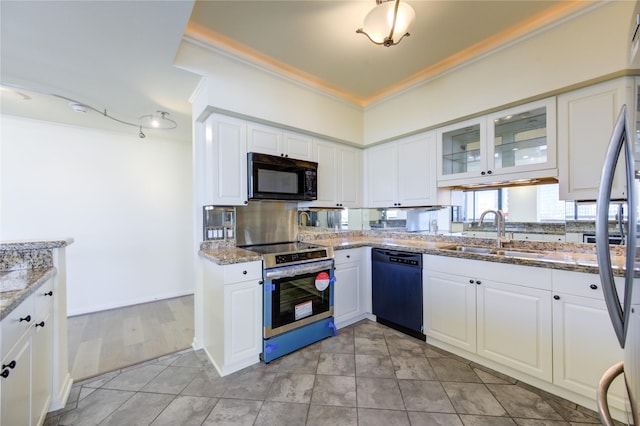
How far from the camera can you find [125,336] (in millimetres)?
2699

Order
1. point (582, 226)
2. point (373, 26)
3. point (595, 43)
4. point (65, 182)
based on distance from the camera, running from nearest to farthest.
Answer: point (373, 26), point (595, 43), point (582, 226), point (65, 182)

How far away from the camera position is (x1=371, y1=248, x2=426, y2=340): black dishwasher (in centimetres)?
248

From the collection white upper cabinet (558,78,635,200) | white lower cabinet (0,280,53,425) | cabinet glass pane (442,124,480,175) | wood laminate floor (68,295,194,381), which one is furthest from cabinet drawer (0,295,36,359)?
white upper cabinet (558,78,635,200)

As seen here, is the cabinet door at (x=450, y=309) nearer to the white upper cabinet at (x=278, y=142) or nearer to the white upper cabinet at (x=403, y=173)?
the white upper cabinet at (x=403, y=173)

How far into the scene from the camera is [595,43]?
179 cm

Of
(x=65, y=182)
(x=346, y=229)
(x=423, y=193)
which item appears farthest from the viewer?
(x=346, y=229)

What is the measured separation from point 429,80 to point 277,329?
115 inches

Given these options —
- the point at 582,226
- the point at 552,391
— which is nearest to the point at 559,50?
the point at 582,226

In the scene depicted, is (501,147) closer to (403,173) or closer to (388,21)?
(403,173)

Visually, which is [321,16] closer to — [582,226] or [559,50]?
[559,50]

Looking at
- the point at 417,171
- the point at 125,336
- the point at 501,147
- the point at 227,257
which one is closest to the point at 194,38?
the point at 227,257

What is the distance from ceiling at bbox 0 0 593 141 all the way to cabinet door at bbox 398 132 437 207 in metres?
0.71

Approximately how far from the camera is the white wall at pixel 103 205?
9.84ft

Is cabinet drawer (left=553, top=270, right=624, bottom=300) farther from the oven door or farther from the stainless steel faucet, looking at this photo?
the oven door
